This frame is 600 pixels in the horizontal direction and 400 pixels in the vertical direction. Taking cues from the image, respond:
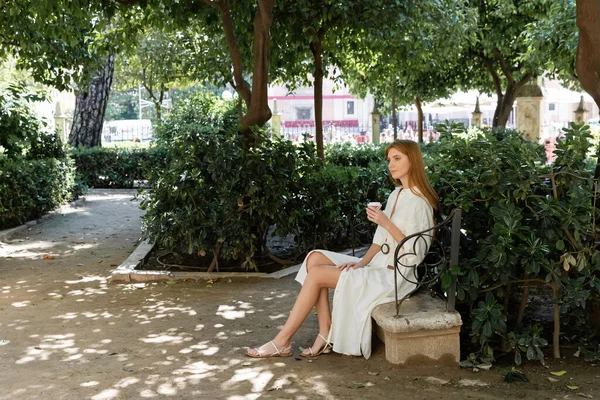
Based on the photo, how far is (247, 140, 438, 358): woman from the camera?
5203mm

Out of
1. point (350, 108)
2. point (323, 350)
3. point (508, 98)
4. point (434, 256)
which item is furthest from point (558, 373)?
point (350, 108)

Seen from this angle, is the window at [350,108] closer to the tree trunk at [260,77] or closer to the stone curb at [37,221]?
the stone curb at [37,221]

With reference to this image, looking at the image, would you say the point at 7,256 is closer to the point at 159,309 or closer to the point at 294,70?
the point at 159,309

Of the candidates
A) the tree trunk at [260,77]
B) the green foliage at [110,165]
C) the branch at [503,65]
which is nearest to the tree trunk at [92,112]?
the green foliage at [110,165]

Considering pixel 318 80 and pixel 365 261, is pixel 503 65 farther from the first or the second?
pixel 365 261

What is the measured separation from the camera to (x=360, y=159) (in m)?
17.8

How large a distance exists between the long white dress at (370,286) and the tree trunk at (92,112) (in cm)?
1773

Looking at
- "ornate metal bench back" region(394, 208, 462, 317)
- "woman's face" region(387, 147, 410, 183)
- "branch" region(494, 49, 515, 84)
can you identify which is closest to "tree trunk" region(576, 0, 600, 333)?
"ornate metal bench back" region(394, 208, 462, 317)

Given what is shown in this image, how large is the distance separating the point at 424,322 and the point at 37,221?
9975 mm

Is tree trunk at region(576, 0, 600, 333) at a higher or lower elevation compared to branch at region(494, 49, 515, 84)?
lower

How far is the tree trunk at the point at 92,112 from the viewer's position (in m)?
21.7

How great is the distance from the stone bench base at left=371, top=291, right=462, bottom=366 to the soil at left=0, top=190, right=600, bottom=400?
79 mm

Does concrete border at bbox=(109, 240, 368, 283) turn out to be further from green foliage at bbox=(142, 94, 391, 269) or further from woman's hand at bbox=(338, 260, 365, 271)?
woman's hand at bbox=(338, 260, 365, 271)

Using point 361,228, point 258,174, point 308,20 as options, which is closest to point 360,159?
point 308,20
